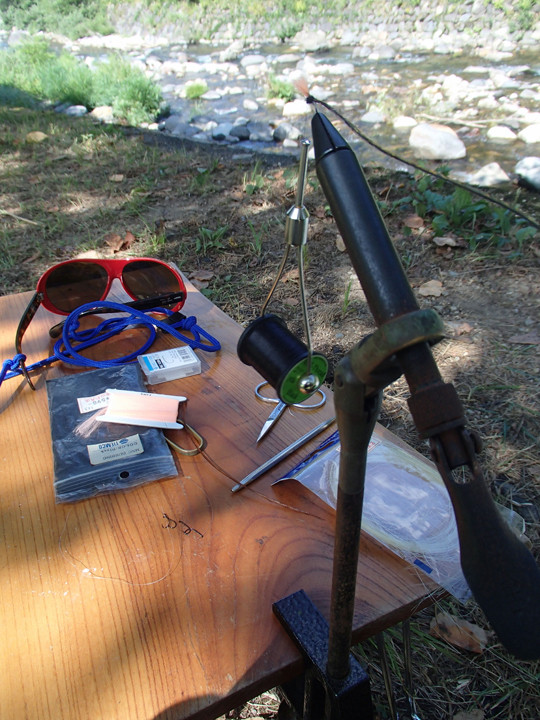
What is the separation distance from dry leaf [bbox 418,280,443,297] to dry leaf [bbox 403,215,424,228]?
18.8 inches

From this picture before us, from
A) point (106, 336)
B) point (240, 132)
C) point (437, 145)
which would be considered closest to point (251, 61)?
point (240, 132)

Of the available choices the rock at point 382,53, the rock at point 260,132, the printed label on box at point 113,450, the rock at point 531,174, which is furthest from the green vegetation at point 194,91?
the printed label on box at point 113,450

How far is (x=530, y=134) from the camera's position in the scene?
15.0ft

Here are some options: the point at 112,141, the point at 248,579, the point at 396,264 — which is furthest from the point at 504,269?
the point at 112,141

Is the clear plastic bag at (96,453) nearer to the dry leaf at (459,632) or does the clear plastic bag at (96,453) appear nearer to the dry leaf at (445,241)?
the dry leaf at (459,632)

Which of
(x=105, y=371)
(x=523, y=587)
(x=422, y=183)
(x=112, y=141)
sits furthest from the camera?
(x=112, y=141)

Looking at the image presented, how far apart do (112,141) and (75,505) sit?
163 inches

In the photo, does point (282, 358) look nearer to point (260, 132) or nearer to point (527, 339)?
point (527, 339)

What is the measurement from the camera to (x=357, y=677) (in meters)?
0.59

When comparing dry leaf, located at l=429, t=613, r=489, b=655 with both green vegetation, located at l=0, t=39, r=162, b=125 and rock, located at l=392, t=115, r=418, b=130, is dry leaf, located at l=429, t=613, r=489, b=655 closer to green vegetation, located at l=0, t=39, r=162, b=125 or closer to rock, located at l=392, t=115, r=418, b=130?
rock, located at l=392, t=115, r=418, b=130

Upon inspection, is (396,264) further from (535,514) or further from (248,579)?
(535,514)

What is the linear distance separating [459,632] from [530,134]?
4.58 m

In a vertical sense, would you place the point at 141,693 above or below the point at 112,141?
above

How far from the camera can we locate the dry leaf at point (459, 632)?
1.16 metres
